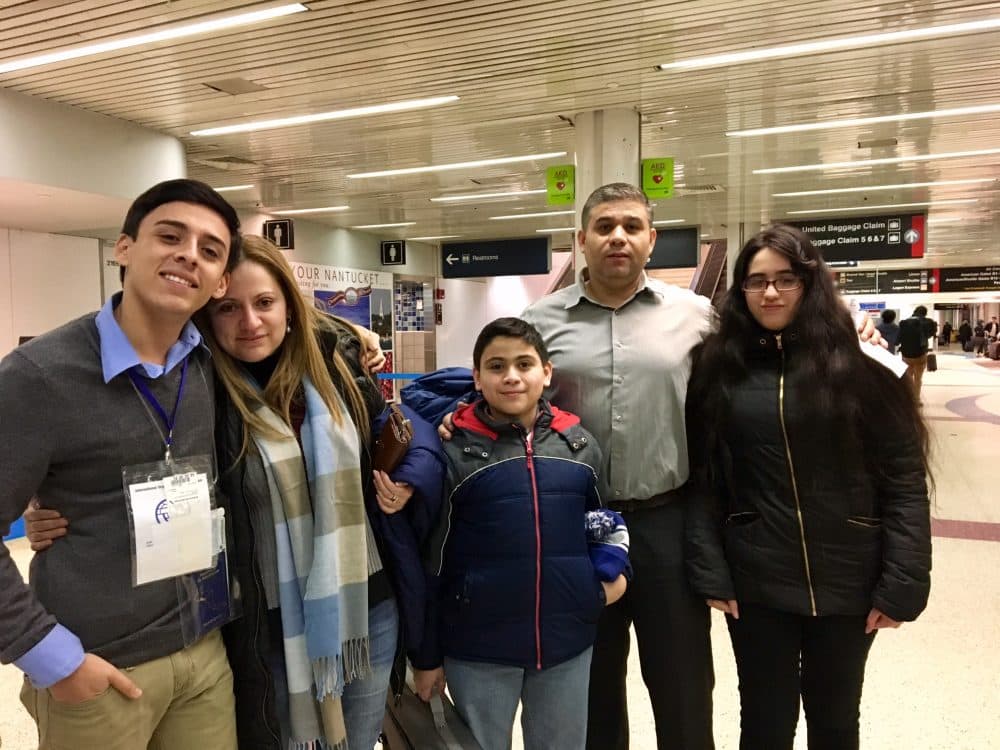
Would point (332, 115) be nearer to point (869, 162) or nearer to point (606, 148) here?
point (606, 148)

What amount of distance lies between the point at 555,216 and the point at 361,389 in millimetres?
10609

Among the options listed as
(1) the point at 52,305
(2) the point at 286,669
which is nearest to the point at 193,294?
(2) the point at 286,669

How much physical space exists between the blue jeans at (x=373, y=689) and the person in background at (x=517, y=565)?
89 millimetres

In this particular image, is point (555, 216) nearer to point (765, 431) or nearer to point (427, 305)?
point (427, 305)

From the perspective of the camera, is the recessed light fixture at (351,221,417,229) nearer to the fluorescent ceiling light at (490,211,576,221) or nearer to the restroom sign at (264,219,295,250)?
the fluorescent ceiling light at (490,211,576,221)

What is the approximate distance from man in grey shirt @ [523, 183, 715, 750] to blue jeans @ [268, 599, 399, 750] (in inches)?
27.6

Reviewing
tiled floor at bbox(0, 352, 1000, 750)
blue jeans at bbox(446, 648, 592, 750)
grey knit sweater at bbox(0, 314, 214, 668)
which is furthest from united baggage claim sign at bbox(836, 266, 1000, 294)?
grey knit sweater at bbox(0, 314, 214, 668)

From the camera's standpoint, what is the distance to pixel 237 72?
511cm

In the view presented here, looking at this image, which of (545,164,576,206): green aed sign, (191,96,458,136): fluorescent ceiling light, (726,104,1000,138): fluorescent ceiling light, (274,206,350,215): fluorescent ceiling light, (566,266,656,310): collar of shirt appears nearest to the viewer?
(566,266,656,310): collar of shirt

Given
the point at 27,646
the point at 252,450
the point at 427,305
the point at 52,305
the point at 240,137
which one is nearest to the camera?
the point at 27,646

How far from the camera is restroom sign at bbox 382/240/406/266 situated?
46.9 feet

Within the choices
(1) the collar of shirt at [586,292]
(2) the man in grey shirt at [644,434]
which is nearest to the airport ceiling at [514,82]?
(1) the collar of shirt at [586,292]

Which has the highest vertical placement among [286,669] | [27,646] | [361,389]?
[361,389]

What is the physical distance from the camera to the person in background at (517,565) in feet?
5.74
